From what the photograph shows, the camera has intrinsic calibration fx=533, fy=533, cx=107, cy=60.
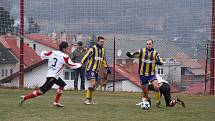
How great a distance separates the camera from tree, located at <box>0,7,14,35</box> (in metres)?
22.0

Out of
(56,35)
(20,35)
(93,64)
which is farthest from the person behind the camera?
(56,35)

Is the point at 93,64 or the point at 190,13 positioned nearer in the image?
the point at 93,64

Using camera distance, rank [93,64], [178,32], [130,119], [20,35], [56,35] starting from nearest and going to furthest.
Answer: [130,119] < [93,64] < [20,35] < [178,32] < [56,35]

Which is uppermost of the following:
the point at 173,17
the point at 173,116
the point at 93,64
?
the point at 173,17

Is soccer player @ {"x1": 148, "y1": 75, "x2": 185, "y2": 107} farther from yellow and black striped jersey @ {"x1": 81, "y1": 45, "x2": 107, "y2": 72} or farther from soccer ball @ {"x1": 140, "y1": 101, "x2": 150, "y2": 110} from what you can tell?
yellow and black striped jersey @ {"x1": 81, "y1": 45, "x2": 107, "y2": 72}

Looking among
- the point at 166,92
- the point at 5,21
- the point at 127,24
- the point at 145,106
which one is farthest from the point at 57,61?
the point at 127,24

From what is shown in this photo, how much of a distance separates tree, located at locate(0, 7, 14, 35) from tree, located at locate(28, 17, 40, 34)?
0.85m

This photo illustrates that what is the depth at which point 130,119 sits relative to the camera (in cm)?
977

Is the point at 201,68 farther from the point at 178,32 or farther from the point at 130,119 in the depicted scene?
the point at 130,119

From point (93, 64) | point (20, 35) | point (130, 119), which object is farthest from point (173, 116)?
point (20, 35)

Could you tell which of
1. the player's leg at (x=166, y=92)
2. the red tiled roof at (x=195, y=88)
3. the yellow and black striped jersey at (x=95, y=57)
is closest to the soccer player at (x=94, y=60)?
the yellow and black striped jersey at (x=95, y=57)

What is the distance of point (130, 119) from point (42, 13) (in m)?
14.3

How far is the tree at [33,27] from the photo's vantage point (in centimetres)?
2291

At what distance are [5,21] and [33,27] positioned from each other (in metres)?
1.53
